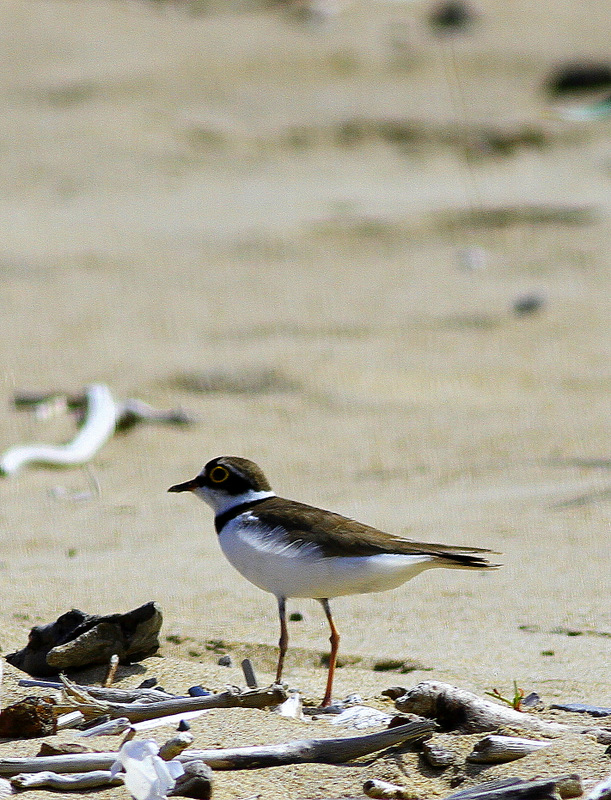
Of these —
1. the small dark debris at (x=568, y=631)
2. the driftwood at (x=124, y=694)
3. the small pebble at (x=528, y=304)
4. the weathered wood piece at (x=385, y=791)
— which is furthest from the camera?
the small pebble at (x=528, y=304)

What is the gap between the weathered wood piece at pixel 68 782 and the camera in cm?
280

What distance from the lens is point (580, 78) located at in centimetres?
1304

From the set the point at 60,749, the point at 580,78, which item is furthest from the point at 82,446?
the point at 580,78

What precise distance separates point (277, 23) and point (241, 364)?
719cm

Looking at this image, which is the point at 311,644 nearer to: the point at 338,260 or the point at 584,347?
the point at 584,347

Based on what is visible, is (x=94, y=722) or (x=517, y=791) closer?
(x=517, y=791)

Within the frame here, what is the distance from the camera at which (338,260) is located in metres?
10.5

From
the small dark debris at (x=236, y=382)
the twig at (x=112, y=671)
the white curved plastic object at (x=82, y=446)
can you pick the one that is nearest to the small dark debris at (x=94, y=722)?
the twig at (x=112, y=671)

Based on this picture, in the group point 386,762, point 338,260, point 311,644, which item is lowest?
point 338,260

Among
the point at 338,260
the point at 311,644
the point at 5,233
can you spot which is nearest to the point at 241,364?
the point at 338,260

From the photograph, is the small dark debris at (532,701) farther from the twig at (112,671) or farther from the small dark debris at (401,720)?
the twig at (112,671)

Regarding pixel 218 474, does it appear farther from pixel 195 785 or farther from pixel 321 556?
pixel 195 785

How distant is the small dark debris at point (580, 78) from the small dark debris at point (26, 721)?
435 inches

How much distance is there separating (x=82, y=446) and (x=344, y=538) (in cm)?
346
